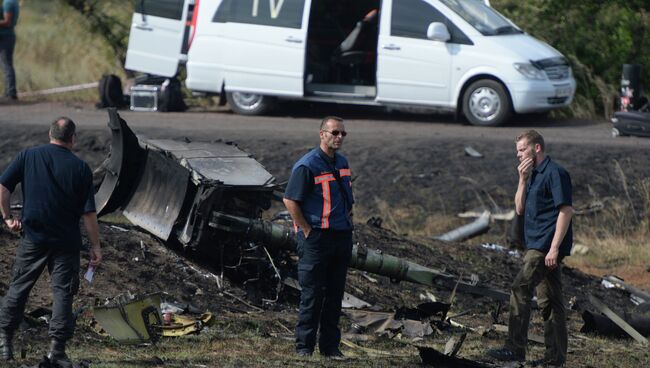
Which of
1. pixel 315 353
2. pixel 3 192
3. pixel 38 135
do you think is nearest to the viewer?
pixel 3 192

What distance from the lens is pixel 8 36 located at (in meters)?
21.5

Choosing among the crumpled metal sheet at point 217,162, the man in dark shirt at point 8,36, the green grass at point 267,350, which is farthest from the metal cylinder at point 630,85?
the man in dark shirt at point 8,36

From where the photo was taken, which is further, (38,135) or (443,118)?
(443,118)

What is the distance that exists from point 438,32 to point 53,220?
11.3m

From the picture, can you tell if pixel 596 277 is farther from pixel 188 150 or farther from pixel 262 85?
pixel 262 85

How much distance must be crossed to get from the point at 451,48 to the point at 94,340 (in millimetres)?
10780

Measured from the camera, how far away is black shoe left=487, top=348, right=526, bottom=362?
891 centimetres

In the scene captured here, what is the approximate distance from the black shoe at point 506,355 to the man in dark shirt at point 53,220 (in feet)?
10.00

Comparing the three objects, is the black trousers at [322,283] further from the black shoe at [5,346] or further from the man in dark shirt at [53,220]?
the black shoe at [5,346]

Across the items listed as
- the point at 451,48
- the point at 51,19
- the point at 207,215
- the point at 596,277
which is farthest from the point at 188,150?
the point at 51,19

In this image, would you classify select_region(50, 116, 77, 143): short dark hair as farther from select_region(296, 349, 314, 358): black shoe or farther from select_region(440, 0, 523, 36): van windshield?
select_region(440, 0, 523, 36): van windshield

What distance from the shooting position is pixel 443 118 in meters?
20.0

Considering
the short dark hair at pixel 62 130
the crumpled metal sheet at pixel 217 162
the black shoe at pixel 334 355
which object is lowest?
the black shoe at pixel 334 355

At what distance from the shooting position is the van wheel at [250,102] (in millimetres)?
19922
